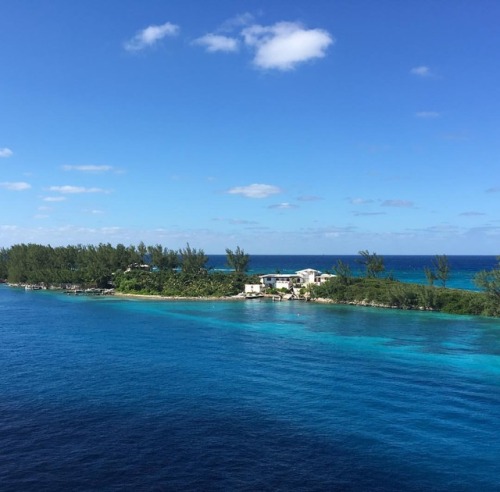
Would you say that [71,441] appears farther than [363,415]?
No

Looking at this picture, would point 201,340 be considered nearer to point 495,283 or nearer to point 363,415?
point 363,415

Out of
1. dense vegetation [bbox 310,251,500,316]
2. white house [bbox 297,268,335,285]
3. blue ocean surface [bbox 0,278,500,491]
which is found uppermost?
white house [bbox 297,268,335,285]

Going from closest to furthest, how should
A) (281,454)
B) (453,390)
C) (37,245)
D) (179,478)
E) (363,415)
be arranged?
(179,478), (281,454), (363,415), (453,390), (37,245)

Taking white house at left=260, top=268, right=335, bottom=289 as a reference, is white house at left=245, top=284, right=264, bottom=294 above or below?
below

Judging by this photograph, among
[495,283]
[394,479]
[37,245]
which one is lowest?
[394,479]

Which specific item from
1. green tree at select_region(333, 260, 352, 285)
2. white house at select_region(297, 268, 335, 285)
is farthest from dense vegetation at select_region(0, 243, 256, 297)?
green tree at select_region(333, 260, 352, 285)

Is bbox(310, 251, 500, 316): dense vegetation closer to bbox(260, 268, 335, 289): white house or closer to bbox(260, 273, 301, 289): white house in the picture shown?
bbox(260, 268, 335, 289): white house

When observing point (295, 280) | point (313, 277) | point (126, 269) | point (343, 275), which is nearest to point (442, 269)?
point (343, 275)

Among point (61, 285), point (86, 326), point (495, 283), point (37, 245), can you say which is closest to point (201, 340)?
point (86, 326)
